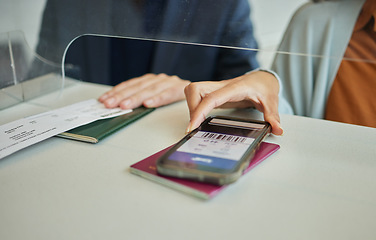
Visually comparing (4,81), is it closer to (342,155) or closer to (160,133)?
(160,133)

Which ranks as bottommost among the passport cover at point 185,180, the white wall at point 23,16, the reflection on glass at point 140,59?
the reflection on glass at point 140,59

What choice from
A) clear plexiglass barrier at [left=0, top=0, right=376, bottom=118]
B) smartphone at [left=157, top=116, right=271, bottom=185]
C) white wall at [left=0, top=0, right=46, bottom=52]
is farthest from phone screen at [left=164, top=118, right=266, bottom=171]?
white wall at [left=0, top=0, right=46, bottom=52]

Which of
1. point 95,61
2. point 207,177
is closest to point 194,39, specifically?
point 207,177

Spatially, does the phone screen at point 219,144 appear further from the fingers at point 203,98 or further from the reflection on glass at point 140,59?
the reflection on glass at point 140,59

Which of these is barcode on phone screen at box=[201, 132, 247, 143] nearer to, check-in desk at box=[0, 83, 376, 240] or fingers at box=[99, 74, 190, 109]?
check-in desk at box=[0, 83, 376, 240]

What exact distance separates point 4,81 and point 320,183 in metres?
0.66

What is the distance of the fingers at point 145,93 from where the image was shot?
761mm

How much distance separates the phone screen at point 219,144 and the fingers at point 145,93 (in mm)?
184

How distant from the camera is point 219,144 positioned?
53 centimetres

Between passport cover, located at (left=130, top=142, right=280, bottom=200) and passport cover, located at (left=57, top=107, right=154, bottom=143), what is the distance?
0.12 metres

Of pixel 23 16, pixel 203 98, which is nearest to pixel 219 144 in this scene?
pixel 203 98

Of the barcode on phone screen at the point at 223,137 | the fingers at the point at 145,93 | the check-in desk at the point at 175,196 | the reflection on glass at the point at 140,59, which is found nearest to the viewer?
the check-in desk at the point at 175,196

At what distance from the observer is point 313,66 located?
1026mm

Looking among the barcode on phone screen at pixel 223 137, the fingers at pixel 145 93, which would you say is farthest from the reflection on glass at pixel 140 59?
the barcode on phone screen at pixel 223 137
